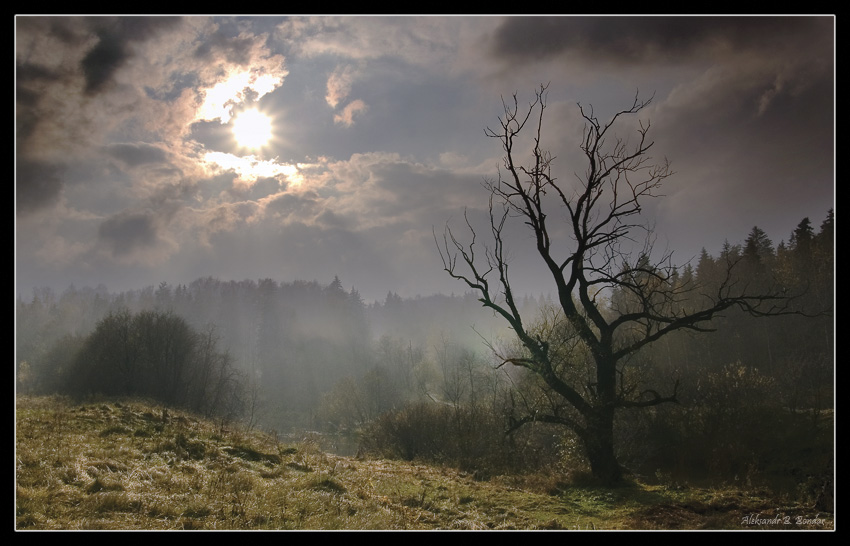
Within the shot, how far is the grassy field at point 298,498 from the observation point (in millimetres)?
8461

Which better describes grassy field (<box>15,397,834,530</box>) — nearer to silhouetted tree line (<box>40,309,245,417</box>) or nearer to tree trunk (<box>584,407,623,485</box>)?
tree trunk (<box>584,407,623,485</box>)

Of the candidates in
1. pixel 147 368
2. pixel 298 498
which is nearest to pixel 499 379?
pixel 298 498

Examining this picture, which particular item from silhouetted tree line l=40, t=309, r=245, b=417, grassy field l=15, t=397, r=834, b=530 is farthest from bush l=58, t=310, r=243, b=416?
grassy field l=15, t=397, r=834, b=530

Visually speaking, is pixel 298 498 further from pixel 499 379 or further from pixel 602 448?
pixel 499 379

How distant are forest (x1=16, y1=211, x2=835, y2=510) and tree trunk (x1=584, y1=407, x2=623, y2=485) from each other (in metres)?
0.59

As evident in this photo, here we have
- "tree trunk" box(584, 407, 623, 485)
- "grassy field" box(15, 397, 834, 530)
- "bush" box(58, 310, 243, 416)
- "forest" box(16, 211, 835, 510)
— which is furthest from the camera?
"bush" box(58, 310, 243, 416)

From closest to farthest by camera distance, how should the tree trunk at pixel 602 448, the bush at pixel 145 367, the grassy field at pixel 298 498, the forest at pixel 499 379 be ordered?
the grassy field at pixel 298 498 < the tree trunk at pixel 602 448 < the forest at pixel 499 379 < the bush at pixel 145 367

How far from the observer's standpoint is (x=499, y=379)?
43062 millimetres

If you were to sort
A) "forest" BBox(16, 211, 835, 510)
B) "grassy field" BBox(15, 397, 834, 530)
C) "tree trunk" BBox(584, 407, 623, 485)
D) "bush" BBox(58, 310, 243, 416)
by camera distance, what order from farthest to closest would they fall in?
"bush" BBox(58, 310, 243, 416) → "forest" BBox(16, 211, 835, 510) → "tree trunk" BBox(584, 407, 623, 485) → "grassy field" BBox(15, 397, 834, 530)

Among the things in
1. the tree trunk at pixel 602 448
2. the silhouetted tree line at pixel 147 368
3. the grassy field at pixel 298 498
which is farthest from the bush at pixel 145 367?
the tree trunk at pixel 602 448

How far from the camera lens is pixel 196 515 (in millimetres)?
8633

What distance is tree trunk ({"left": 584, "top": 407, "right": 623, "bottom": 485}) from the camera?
42.5ft

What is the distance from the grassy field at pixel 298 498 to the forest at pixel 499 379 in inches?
76.1

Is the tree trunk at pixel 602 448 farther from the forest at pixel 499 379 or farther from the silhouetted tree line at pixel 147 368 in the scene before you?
the silhouetted tree line at pixel 147 368
